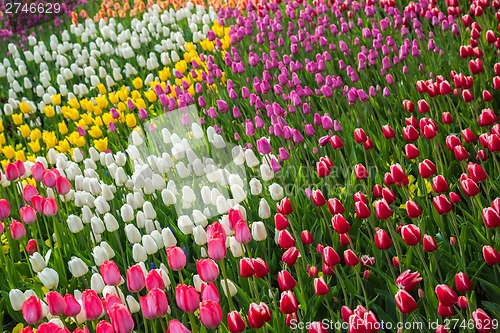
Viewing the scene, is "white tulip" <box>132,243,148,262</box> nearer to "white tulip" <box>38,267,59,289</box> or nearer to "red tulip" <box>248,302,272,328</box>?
"white tulip" <box>38,267,59,289</box>

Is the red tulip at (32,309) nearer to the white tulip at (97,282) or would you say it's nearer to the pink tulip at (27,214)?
the white tulip at (97,282)

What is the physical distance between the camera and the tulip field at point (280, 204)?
229 centimetres

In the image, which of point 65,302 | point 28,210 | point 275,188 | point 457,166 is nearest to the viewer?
point 65,302

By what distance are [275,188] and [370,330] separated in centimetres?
119

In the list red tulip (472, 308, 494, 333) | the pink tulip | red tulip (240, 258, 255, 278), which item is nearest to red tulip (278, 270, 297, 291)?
red tulip (240, 258, 255, 278)

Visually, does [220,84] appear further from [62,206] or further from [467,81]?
[467,81]

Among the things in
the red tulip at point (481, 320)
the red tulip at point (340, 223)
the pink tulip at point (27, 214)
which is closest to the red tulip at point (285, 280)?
the red tulip at point (340, 223)

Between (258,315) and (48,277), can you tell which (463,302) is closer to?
(258,315)

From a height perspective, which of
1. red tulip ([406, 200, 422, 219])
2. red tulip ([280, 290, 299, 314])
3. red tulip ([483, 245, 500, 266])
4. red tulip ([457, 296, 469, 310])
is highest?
red tulip ([406, 200, 422, 219])

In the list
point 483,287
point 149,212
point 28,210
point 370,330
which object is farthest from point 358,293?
point 28,210

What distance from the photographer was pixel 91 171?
3.77 meters

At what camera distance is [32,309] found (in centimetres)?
227

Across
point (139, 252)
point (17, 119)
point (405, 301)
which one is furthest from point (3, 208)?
point (17, 119)

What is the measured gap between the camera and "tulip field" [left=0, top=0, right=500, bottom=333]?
2293 mm
